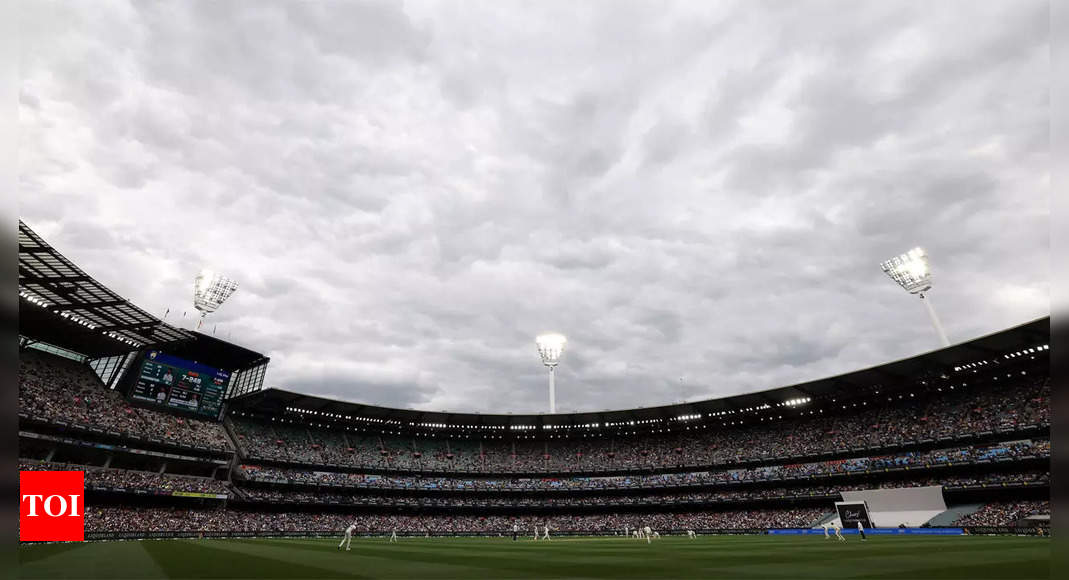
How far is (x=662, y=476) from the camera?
242 feet

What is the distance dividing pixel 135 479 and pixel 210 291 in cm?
2343

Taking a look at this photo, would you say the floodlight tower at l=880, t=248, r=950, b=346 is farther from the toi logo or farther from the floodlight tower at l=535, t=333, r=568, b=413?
the toi logo

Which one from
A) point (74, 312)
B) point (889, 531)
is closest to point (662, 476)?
point (889, 531)

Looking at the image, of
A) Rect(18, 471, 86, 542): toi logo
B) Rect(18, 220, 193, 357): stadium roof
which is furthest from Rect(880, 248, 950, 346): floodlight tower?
Rect(18, 220, 193, 357): stadium roof

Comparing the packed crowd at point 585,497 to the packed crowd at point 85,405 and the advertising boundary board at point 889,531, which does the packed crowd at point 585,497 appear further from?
the packed crowd at point 85,405

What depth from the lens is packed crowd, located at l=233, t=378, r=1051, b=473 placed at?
5466 cm

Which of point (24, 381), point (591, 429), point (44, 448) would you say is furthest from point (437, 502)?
point (24, 381)

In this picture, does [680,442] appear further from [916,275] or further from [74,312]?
[74,312]

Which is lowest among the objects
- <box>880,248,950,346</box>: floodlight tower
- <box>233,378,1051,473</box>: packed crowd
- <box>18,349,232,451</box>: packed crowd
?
<box>233,378,1051,473</box>: packed crowd

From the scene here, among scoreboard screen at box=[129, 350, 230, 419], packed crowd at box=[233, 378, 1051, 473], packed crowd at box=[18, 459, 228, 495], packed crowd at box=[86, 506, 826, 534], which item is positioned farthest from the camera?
scoreboard screen at box=[129, 350, 230, 419]

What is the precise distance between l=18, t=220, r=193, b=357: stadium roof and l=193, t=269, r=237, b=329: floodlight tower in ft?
22.8

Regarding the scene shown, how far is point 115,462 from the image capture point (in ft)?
179

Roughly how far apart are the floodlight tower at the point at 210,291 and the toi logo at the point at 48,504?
A: 65981 millimetres

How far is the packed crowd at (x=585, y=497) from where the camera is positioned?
55.8 m
